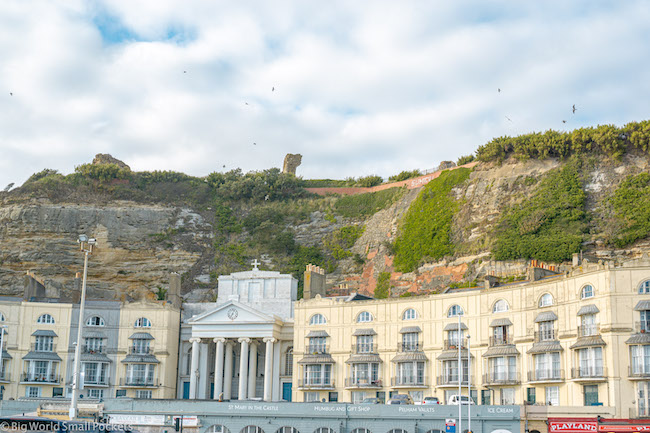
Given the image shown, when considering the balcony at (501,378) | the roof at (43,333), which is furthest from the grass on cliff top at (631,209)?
the roof at (43,333)

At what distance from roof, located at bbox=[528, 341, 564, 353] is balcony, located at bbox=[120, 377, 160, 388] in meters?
34.7

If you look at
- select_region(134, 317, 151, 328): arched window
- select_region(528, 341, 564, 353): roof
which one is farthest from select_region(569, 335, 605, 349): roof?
select_region(134, 317, 151, 328): arched window

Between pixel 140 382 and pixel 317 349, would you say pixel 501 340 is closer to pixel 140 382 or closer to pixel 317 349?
pixel 317 349

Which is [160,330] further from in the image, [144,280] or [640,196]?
[640,196]

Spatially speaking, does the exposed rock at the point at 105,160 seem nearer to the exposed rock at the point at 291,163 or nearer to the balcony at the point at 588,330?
the exposed rock at the point at 291,163

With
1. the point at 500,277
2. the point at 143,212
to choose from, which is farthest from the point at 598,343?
the point at 143,212

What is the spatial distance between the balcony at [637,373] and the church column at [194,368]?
3809 centimetres

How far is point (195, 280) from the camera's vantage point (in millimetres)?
98438

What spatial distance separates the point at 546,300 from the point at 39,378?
45.6m

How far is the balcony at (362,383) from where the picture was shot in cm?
6944

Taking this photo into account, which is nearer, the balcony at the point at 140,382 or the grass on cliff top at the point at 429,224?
the balcony at the point at 140,382

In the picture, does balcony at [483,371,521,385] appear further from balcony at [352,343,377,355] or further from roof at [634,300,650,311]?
roof at [634,300,650,311]

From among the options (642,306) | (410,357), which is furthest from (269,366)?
(642,306)

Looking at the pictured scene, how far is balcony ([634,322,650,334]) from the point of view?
57062 mm
